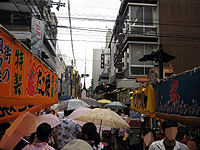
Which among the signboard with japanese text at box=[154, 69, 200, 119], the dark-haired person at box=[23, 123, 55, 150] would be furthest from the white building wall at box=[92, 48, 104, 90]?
the dark-haired person at box=[23, 123, 55, 150]

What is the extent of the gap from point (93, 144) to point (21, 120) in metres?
1.55

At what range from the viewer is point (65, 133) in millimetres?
5539

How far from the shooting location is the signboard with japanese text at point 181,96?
439cm

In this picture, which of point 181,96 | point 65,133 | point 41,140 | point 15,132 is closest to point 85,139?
point 41,140

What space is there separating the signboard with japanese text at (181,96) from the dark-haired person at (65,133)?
3.06m

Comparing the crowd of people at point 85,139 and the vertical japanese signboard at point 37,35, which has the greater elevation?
the vertical japanese signboard at point 37,35

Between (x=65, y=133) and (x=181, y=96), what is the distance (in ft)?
11.9

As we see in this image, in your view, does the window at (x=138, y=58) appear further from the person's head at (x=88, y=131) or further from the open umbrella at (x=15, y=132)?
the open umbrella at (x=15, y=132)

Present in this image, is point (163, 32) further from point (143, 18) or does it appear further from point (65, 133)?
point (65, 133)

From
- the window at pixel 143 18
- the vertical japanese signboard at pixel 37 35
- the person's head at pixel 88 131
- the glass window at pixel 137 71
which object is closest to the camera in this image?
the person's head at pixel 88 131

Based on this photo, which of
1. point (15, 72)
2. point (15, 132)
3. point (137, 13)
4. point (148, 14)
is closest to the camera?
point (15, 72)

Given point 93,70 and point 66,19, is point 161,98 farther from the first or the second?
point 93,70

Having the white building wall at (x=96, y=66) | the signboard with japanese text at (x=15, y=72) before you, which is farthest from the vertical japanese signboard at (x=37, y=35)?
the white building wall at (x=96, y=66)

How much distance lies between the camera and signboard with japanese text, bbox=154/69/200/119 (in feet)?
14.4
